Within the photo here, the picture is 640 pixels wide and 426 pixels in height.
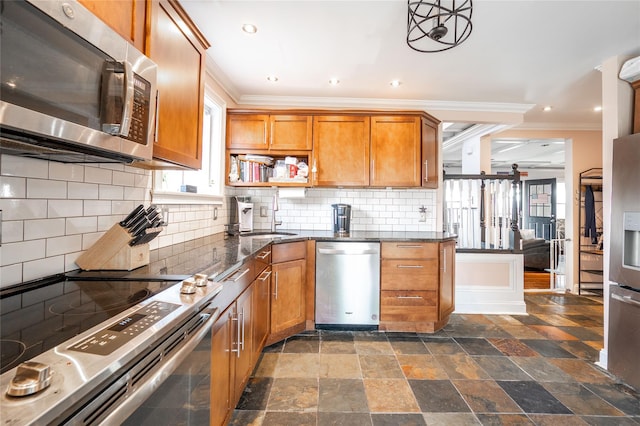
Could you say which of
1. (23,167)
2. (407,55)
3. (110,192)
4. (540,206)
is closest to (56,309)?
(23,167)

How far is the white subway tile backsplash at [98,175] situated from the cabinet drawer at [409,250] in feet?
7.25

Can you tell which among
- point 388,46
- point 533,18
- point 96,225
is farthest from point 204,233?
point 533,18

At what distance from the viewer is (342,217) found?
3252 millimetres

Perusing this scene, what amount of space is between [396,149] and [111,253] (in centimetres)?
272

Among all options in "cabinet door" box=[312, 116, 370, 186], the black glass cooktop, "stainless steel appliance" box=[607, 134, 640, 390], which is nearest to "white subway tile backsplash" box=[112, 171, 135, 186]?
the black glass cooktop

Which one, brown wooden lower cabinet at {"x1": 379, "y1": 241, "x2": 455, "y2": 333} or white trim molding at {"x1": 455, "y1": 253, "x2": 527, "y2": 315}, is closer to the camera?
brown wooden lower cabinet at {"x1": 379, "y1": 241, "x2": 455, "y2": 333}

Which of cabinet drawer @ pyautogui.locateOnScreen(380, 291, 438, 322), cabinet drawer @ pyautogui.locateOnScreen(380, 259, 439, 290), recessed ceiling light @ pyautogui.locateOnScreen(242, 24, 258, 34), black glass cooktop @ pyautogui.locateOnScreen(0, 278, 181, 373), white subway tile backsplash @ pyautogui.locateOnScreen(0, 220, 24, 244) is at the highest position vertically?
recessed ceiling light @ pyautogui.locateOnScreen(242, 24, 258, 34)

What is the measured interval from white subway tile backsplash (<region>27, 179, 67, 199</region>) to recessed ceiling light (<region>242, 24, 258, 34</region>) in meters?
1.63

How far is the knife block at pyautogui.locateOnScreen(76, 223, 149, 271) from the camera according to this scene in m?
1.30

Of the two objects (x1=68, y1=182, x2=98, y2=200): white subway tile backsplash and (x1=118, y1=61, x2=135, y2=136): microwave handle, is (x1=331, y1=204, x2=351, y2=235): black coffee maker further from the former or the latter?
(x1=118, y1=61, x2=135, y2=136): microwave handle

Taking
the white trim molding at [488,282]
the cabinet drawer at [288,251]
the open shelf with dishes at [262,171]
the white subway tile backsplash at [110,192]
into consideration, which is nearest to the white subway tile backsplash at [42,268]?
the white subway tile backsplash at [110,192]

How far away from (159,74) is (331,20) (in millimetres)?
1281

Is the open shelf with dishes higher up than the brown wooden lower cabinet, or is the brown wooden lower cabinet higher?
the open shelf with dishes

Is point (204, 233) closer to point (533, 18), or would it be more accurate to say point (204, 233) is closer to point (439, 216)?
point (439, 216)
